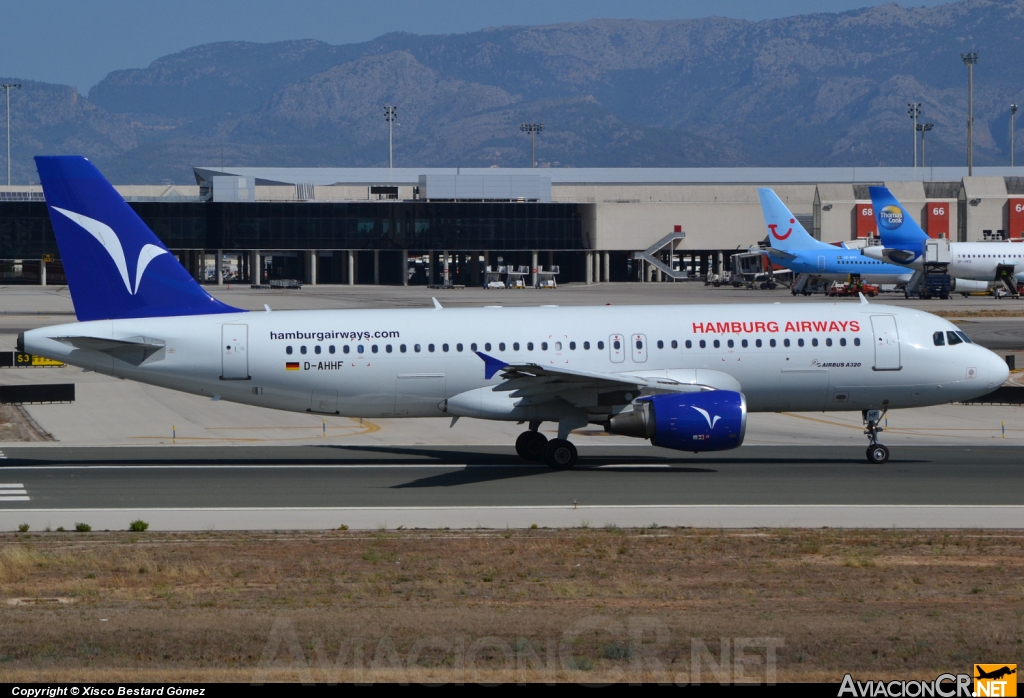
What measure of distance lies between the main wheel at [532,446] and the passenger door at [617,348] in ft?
9.90

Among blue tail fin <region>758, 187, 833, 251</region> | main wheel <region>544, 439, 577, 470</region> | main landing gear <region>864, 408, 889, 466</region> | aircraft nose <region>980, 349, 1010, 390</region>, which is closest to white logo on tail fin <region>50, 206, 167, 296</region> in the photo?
main wheel <region>544, 439, 577, 470</region>

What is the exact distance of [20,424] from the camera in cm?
4009

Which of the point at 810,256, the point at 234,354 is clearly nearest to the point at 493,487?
the point at 234,354

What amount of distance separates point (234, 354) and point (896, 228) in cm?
9226

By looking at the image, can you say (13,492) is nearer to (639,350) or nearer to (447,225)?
(639,350)

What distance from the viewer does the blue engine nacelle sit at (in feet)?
93.1

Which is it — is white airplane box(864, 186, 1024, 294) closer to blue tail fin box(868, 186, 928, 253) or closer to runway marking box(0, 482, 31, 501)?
blue tail fin box(868, 186, 928, 253)

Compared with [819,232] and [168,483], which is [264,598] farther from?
[819,232]

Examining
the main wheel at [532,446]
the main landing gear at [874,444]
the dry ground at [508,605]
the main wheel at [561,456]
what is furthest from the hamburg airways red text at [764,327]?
the dry ground at [508,605]

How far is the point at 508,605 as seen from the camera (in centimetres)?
1694

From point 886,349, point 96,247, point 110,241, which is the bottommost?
point 886,349

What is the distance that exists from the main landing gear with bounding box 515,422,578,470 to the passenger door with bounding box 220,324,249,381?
745 cm

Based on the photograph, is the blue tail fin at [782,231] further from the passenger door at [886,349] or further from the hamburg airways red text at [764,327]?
the hamburg airways red text at [764,327]

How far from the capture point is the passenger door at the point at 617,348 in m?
31.1
